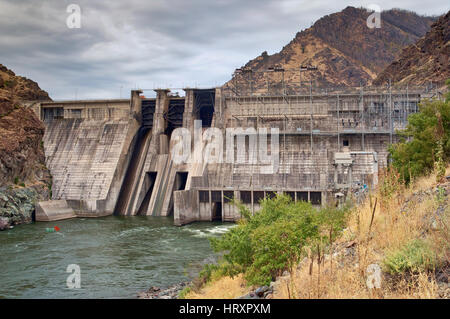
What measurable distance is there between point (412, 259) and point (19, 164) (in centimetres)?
4255

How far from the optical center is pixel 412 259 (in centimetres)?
577

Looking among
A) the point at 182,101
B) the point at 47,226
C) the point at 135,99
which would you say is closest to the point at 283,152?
the point at 182,101

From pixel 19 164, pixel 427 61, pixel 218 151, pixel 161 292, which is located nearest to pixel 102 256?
pixel 161 292

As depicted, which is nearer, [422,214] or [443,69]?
[422,214]

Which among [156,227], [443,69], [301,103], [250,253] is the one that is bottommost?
[156,227]

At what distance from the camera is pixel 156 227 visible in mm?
35938

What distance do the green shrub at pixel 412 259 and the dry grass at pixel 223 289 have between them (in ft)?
16.7

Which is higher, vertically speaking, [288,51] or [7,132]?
[288,51]

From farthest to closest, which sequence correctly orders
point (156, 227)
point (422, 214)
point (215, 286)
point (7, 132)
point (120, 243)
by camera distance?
point (7, 132)
point (156, 227)
point (120, 243)
point (215, 286)
point (422, 214)

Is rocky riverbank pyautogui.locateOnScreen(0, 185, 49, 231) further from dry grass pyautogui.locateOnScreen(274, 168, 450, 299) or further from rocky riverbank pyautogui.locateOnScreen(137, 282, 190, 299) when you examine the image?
dry grass pyautogui.locateOnScreen(274, 168, 450, 299)

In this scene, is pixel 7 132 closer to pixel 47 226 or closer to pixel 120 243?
pixel 47 226

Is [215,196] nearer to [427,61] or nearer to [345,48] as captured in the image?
[427,61]

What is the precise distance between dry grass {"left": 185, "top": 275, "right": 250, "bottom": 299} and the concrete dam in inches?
936

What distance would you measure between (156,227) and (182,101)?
20486 millimetres
